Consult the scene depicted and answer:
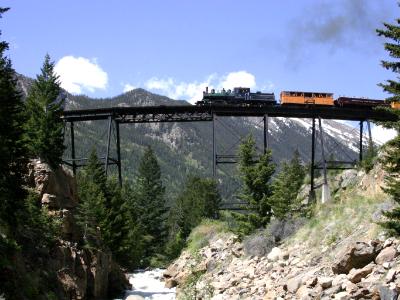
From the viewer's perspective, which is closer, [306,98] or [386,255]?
[386,255]

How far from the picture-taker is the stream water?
127ft

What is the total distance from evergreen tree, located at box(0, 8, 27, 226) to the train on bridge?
26.7 m

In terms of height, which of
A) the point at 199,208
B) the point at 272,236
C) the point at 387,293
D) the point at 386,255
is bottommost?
the point at 199,208

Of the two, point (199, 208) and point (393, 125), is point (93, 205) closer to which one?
point (199, 208)

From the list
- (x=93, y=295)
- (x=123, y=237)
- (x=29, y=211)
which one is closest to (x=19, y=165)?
(x=29, y=211)

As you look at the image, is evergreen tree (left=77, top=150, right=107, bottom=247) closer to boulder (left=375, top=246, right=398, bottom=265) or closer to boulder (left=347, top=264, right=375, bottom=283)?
boulder (left=347, top=264, right=375, bottom=283)

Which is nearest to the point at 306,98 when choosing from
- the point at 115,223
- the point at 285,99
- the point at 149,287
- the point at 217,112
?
the point at 285,99

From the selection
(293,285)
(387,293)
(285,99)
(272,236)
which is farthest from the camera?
(285,99)

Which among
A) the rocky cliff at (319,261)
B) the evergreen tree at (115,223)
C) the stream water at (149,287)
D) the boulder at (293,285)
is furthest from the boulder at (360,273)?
the evergreen tree at (115,223)

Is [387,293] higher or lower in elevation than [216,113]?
lower

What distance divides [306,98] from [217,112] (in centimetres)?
891

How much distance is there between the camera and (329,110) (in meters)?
50.4

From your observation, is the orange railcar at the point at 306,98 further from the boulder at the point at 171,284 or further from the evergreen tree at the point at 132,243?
the boulder at the point at 171,284

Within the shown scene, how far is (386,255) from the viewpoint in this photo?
17391 mm
